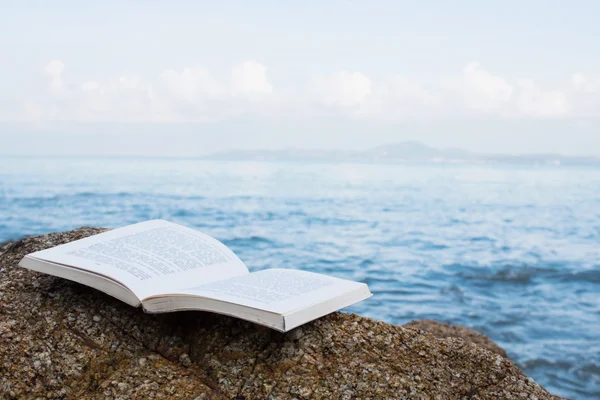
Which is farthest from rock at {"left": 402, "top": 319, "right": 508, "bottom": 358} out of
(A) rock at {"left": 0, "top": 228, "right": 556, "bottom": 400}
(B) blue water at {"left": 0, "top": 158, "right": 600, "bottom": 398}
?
(A) rock at {"left": 0, "top": 228, "right": 556, "bottom": 400}

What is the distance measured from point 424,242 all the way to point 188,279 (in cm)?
1303

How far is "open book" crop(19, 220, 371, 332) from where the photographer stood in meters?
2.06

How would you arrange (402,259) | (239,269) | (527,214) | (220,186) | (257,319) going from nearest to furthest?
1. (257,319)
2. (239,269)
3. (402,259)
4. (527,214)
5. (220,186)

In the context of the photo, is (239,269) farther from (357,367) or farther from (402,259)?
(402,259)

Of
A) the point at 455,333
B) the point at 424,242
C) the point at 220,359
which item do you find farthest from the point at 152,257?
the point at 424,242

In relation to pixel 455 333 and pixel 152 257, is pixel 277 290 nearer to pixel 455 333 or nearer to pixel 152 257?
pixel 152 257

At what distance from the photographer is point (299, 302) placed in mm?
2094

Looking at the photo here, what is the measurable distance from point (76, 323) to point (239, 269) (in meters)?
0.72

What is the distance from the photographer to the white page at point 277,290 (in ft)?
6.72

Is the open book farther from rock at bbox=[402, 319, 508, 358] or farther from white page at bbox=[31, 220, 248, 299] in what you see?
rock at bbox=[402, 319, 508, 358]

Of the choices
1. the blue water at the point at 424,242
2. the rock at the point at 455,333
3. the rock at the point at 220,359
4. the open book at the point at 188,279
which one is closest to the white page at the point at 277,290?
the open book at the point at 188,279

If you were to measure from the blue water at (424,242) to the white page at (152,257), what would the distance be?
4833 mm

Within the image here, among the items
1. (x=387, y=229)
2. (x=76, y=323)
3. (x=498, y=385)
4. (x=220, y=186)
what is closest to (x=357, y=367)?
(x=498, y=385)

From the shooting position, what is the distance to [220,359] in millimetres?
2166
